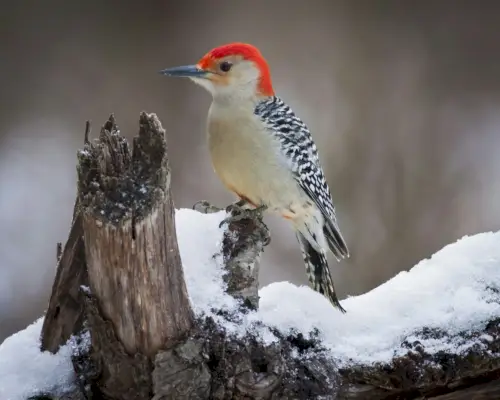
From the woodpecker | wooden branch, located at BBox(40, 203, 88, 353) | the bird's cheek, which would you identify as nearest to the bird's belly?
the woodpecker

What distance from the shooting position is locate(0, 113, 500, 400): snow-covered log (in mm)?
1042

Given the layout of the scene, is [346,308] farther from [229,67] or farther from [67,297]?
[229,67]

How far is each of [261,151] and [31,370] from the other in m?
0.83

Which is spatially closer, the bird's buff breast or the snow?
the snow

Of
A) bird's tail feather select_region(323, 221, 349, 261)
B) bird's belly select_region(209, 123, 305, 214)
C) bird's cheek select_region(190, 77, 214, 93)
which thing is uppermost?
bird's cheek select_region(190, 77, 214, 93)

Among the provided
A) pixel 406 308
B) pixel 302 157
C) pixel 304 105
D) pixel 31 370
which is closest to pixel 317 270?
pixel 302 157

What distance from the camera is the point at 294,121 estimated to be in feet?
6.26

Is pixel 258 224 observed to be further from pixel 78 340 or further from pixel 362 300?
pixel 78 340

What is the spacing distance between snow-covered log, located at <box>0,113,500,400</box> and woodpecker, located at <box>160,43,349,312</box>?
35 centimetres

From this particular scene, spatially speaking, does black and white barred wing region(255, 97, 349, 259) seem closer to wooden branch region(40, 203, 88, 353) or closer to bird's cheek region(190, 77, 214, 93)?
bird's cheek region(190, 77, 214, 93)

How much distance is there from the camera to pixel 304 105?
9.34 feet

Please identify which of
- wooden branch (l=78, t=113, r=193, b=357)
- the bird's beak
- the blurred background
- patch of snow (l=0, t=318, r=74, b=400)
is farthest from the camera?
the blurred background

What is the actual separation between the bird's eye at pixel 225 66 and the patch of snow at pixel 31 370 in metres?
0.86

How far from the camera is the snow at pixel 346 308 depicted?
1.17 m
